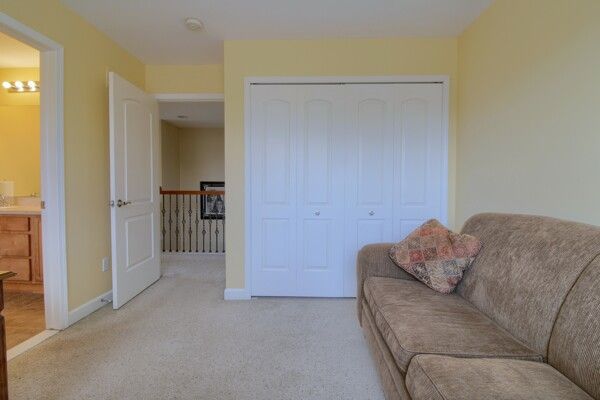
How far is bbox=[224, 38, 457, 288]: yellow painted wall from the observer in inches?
115

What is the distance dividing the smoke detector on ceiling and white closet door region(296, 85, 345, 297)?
957 mm

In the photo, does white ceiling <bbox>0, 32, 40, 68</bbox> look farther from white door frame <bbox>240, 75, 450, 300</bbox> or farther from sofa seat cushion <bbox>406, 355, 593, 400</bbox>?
sofa seat cushion <bbox>406, 355, 593, 400</bbox>

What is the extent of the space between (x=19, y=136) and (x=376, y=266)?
390 centimetres

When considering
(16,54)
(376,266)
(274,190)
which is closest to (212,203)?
(16,54)

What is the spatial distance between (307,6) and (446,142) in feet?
5.43

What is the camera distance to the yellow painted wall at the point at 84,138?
2.38 metres

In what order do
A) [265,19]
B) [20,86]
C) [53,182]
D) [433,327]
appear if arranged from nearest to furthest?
[433,327], [53,182], [265,19], [20,86]

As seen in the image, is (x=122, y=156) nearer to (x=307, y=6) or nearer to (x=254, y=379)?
(x=307, y=6)

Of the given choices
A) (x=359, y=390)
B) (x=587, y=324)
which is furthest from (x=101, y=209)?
(x=587, y=324)

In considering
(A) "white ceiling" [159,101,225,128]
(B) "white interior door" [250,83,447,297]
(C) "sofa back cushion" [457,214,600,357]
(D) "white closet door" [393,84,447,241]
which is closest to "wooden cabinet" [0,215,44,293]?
(B) "white interior door" [250,83,447,297]

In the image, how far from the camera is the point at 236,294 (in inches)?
118

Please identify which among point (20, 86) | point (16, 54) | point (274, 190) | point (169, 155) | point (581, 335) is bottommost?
point (581, 335)

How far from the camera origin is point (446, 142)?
293cm

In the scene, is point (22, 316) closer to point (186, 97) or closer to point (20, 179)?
point (20, 179)
